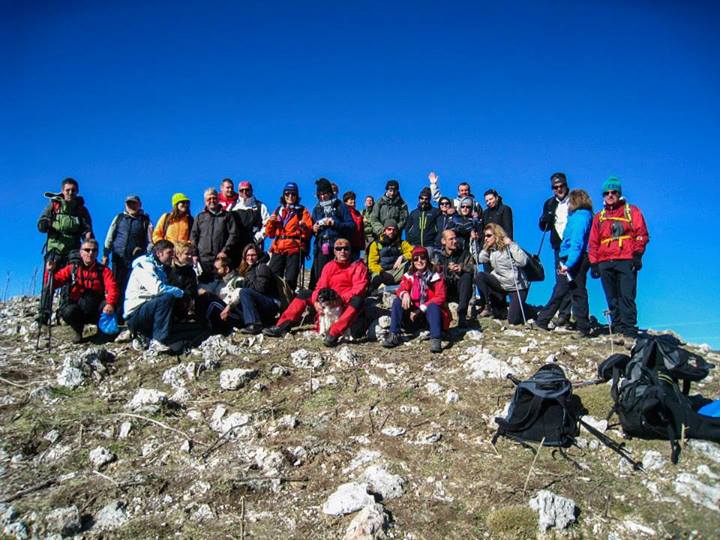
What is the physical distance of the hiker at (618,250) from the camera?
8266 millimetres

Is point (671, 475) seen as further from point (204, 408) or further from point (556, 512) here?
point (204, 408)

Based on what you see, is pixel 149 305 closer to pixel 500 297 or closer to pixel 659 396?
pixel 500 297

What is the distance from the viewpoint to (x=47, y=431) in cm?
602

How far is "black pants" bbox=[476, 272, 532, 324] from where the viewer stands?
381 inches

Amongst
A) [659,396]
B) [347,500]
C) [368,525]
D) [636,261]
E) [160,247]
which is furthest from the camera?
[160,247]

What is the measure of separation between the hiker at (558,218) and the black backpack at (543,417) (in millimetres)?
3951

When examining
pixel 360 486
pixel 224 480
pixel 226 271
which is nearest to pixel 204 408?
pixel 224 480

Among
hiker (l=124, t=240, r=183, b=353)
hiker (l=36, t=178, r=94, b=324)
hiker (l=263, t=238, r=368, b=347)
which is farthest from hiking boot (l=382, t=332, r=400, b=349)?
hiker (l=36, t=178, r=94, b=324)

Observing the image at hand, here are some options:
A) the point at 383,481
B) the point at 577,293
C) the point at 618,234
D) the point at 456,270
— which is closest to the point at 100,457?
the point at 383,481

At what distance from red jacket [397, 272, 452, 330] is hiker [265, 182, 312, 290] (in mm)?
2274

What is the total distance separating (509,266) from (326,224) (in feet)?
11.8

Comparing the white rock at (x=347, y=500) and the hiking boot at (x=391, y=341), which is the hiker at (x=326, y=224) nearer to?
the hiking boot at (x=391, y=341)

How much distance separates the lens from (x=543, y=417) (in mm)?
5559

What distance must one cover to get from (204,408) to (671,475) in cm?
522
